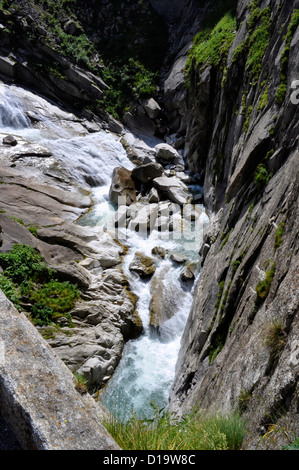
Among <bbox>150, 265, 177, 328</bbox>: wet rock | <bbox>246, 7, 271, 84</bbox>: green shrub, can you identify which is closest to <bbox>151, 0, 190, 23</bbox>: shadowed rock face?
<bbox>246, 7, 271, 84</bbox>: green shrub

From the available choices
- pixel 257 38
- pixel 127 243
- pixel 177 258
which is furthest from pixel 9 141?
pixel 257 38

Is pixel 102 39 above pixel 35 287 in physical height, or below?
above

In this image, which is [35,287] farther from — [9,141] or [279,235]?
[9,141]

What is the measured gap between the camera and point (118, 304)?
46.6ft

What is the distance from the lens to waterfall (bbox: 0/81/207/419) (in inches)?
448

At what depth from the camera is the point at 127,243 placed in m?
18.2

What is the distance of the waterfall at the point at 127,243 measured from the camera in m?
11.4

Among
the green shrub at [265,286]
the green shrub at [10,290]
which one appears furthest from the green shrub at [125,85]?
the green shrub at [265,286]

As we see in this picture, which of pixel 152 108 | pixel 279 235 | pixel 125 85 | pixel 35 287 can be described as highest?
pixel 125 85

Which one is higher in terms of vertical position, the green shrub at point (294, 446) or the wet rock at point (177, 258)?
the green shrub at point (294, 446)

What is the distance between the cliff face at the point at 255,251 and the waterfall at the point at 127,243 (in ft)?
4.53

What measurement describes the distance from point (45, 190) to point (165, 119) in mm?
17777

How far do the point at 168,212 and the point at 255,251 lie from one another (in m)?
13.0

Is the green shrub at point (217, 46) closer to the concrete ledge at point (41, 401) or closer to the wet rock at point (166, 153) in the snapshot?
the wet rock at point (166, 153)
